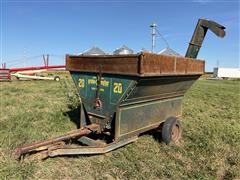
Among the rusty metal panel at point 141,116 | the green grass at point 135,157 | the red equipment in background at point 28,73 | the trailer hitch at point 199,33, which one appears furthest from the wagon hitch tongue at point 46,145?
Answer: the red equipment in background at point 28,73

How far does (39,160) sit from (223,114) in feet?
21.7

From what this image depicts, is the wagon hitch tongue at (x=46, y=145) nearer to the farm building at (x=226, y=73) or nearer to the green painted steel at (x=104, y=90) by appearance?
the green painted steel at (x=104, y=90)

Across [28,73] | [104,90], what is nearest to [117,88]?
[104,90]

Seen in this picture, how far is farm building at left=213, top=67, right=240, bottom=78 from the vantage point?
58.3 m

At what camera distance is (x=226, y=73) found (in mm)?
58844

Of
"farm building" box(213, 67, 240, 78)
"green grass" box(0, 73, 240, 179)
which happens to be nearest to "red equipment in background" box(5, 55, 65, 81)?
"green grass" box(0, 73, 240, 179)

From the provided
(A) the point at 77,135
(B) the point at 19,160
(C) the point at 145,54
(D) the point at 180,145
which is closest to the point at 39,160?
(B) the point at 19,160

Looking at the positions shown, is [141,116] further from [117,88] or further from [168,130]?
[117,88]

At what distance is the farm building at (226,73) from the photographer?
191ft

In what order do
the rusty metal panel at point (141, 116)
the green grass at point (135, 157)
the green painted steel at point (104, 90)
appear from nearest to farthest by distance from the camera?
1. the green grass at point (135, 157)
2. the green painted steel at point (104, 90)
3. the rusty metal panel at point (141, 116)

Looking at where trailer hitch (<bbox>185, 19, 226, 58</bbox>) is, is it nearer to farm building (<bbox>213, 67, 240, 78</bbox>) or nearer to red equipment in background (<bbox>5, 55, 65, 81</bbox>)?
red equipment in background (<bbox>5, 55, 65, 81</bbox>)

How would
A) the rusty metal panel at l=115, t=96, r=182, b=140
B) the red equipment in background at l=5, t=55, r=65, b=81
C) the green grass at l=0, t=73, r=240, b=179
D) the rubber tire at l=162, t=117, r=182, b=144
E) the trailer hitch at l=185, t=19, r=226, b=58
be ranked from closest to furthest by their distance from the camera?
1. the green grass at l=0, t=73, r=240, b=179
2. the rusty metal panel at l=115, t=96, r=182, b=140
3. the rubber tire at l=162, t=117, r=182, b=144
4. the trailer hitch at l=185, t=19, r=226, b=58
5. the red equipment in background at l=5, t=55, r=65, b=81

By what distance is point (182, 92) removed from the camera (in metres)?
6.07

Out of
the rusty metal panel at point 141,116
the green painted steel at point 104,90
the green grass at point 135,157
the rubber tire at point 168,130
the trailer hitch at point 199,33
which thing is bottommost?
the green grass at point 135,157
